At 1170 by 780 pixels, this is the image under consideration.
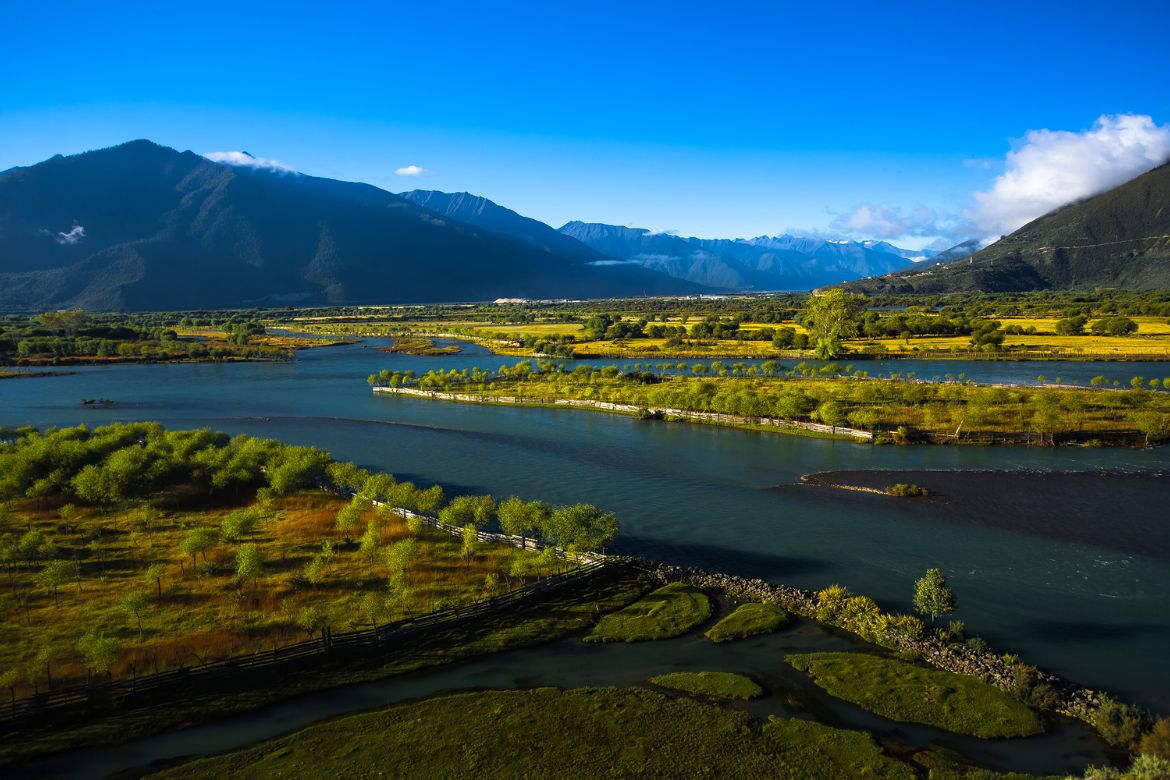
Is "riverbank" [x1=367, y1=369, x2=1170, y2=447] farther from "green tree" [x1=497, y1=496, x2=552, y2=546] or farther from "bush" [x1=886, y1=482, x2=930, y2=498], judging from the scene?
"green tree" [x1=497, y1=496, x2=552, y2=546]

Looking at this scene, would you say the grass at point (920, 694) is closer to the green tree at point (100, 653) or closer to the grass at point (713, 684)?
the grass at point (713, 684)

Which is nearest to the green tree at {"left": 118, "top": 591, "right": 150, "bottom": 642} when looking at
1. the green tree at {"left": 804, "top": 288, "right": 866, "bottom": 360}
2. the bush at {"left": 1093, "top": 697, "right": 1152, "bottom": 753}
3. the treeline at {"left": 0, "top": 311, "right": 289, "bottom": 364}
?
the bush at {"left": 1093, "top": 697, "right": 1152, "bottom": 753}

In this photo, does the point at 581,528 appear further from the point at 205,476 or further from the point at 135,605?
the point at 205,476

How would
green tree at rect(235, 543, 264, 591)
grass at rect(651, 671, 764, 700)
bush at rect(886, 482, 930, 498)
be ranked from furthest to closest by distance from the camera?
bush at rect(886, 482, 930, 498), green tree at rect(235, 543, 264, 591), grass at rect(651, 671, 764, 700)

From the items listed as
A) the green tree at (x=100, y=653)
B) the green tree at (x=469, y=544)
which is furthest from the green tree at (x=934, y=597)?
the green tree at (x=100, y=653)

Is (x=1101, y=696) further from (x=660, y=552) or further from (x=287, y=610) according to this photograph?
(x=287, y=610)
